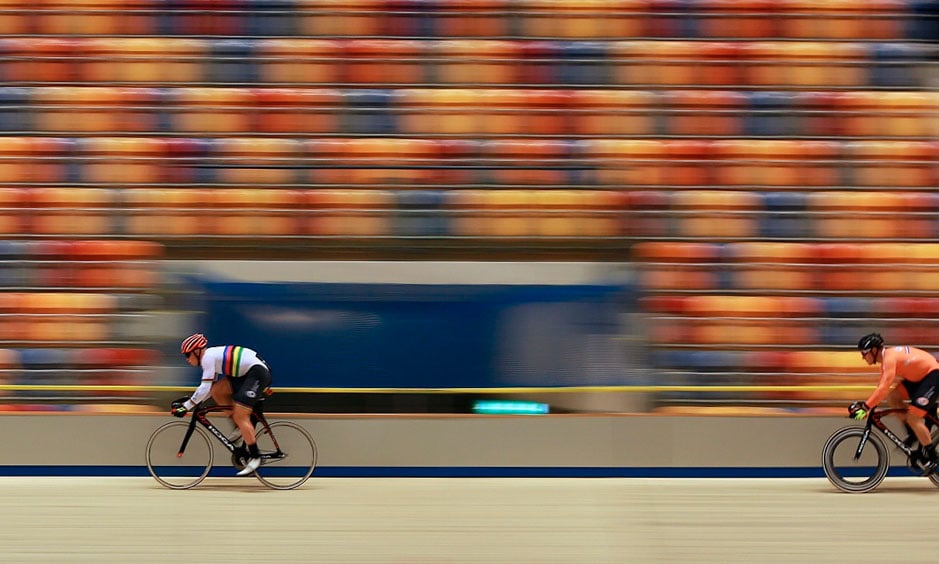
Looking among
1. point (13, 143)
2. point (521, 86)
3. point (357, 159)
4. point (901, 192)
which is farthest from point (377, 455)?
point (901, 192)

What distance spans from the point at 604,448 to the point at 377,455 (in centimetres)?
235

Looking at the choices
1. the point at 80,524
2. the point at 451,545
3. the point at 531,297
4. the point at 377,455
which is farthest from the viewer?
the point at 531,297

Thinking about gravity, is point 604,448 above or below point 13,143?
below

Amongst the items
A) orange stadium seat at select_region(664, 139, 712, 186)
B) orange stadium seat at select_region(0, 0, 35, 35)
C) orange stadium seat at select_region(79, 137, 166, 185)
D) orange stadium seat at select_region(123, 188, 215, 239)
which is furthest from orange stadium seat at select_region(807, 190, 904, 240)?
orange stadium seat at select_region(0, 0, 35, 35)

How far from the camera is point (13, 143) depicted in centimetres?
1362

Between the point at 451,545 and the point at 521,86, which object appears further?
the point at 521,86

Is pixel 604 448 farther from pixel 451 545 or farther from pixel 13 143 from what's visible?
pixel 13 143

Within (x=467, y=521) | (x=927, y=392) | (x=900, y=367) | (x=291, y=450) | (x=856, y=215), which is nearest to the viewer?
(x=467, y=521)

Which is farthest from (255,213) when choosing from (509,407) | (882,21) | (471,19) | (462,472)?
(882,21)

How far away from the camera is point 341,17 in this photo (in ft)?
46.3

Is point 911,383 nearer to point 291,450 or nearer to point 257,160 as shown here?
point 291,450

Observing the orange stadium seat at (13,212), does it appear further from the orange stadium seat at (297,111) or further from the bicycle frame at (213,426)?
the bicycle frame at (213,426)

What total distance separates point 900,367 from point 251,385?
6.01 metres

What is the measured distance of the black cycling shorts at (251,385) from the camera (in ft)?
36.6
